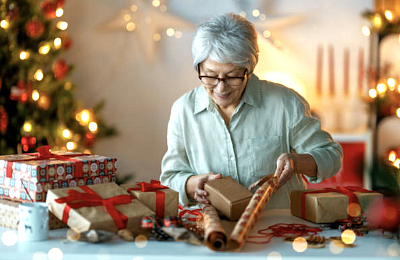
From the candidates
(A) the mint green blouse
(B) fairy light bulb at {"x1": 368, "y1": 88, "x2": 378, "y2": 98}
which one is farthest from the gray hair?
(B) fairy light bulb at {"x1": 368, "y1": 88, "x2": 378, "y2": 98}

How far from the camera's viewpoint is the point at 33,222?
1258mm

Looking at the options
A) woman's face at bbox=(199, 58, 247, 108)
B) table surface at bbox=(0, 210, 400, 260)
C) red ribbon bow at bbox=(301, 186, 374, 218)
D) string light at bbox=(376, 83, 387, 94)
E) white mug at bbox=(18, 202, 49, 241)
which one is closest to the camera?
table surface at bbox=(0, 210, 400, 260)

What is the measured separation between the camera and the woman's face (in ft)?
5.88

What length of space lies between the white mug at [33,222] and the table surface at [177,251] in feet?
0.07

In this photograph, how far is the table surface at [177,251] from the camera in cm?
115

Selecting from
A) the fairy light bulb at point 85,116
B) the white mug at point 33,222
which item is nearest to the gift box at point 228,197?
the white mug at point 33,222

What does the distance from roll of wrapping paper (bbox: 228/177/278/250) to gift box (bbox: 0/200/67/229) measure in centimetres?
51

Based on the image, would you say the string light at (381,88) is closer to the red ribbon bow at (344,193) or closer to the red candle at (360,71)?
the red candle at (360,71)

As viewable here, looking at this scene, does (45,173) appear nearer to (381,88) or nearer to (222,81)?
(222,81)

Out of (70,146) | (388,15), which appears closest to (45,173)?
(70,146)

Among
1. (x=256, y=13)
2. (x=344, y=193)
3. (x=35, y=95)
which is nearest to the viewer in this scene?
(x=344, y=193)

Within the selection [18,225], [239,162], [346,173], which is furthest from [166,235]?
[346,173]

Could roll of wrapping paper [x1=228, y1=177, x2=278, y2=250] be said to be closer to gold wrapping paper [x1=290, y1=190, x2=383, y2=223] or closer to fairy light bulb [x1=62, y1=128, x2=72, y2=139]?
gold wrapping paper [x1=290, y1=190, x2=383, y2=223]

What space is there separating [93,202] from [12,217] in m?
0.27
